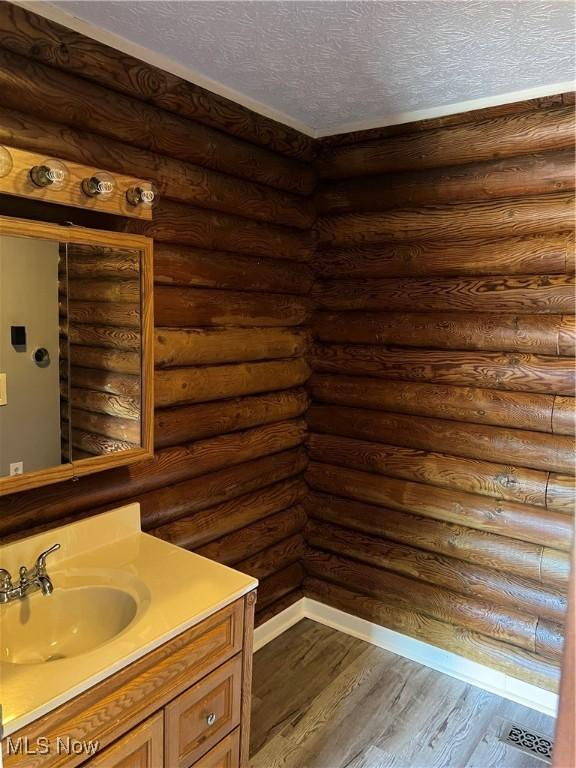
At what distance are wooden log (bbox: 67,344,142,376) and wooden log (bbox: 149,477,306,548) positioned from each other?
724 millimetres

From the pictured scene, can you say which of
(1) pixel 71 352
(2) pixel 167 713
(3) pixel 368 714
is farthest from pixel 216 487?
(3) pixel 368 714

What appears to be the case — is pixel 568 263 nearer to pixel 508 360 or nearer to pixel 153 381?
pixel 508 360

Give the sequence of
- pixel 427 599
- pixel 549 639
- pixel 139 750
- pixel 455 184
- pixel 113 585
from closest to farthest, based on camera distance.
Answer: pixel 139 750 < pixel 113 585 < pixel 549 639 < pixel 455 184 < pixel 427 599

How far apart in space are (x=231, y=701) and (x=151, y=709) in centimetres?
39

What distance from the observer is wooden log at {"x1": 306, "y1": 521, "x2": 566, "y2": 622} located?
2.45 metres

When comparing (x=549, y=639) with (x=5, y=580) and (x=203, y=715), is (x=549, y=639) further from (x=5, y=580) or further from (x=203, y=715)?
(x=5, y=580)

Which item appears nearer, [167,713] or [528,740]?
[167,713]

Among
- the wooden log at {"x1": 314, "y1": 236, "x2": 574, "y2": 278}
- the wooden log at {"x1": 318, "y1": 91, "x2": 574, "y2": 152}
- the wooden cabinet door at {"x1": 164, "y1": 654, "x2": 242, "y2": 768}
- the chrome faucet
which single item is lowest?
the wooden cabinet door at {"x1": 164, "y1": 654, "x2": 242, "y2": 768}

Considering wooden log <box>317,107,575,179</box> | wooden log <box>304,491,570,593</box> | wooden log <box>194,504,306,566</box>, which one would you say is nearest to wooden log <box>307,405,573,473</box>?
wooden log <box>304,491,570,593</box>

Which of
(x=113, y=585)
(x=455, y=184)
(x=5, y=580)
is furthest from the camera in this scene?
(x=455, y=184)

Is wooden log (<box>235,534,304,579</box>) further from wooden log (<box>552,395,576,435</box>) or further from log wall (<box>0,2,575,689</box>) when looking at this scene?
wooden log (<box>552,395,576,435</box>)

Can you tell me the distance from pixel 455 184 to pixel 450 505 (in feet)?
5.00

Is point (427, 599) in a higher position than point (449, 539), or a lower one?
lower

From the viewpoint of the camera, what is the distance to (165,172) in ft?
7.08
